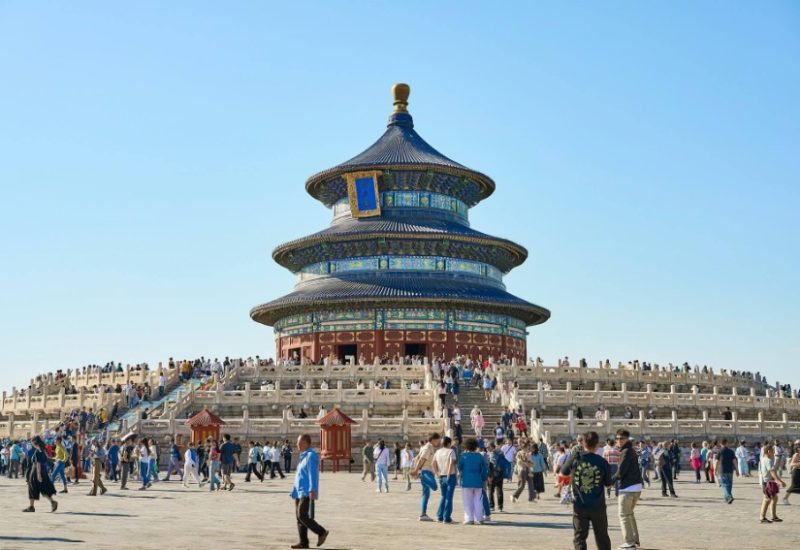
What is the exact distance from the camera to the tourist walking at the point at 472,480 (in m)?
17.5

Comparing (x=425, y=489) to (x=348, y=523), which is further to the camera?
(x=425, y=489)

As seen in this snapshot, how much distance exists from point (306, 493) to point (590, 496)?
13.6 feet

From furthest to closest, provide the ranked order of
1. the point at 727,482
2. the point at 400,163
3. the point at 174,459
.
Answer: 1. the point at 400,163
2. the point at 174,459
3. the point at 727,482

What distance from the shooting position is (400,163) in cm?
6488

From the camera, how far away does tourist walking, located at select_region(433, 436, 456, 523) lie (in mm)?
18078

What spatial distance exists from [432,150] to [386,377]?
27782mm

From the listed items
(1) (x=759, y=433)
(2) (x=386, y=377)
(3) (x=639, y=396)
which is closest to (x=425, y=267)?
(2) (x=386, y=377)

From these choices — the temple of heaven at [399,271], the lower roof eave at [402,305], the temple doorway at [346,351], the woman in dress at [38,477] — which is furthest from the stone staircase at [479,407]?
the woman in dress at [38,477]

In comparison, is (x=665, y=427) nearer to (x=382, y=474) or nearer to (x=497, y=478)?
(x=382, y=474)

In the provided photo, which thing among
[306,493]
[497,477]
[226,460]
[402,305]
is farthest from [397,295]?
[306,493]

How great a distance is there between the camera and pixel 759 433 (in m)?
37.8

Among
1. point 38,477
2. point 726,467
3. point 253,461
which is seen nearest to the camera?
point 38,477

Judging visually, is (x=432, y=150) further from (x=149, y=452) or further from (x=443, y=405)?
(x=149, y=452)

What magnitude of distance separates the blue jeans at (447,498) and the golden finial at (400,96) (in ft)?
184
